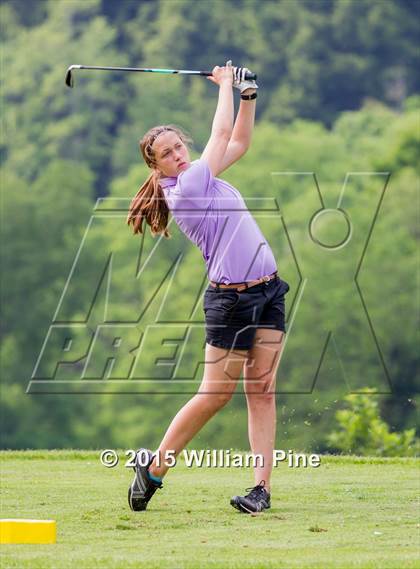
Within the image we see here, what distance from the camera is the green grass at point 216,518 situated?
6.92 metres

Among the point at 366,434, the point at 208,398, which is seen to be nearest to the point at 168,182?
the point at 208,398

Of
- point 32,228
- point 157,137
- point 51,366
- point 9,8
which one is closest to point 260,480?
point 157,137

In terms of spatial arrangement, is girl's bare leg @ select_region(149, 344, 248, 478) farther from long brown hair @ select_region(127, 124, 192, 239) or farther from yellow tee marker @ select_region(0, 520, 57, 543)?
yellow tee marker @ select_region(0, 520, 57, 543)

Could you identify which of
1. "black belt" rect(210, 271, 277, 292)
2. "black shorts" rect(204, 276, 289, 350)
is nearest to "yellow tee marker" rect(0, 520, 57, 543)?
"black shorts" rect(204, 276, 289, 350)

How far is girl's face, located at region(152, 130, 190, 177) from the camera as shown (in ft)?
27.4

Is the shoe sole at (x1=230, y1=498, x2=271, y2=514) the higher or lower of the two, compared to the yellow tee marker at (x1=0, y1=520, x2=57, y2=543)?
higher

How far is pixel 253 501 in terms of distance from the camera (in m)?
8.20

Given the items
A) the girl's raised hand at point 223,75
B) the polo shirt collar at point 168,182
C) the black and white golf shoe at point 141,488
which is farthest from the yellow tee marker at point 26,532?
the girl's raised hand at point 223,75

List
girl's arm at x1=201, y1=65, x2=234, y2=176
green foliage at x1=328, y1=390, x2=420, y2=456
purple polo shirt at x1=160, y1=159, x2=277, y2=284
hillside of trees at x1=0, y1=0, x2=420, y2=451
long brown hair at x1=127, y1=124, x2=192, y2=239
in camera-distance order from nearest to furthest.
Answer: purple polo shirt at x1=160, y1=159, x2=277, y2=284, girl's arm at x1=201, y1=65, x2=234, y2=176, long brown hair at x1=127, y1=124, x2=192, y2=239, green foliage at x1=328, y1=390, x2=420, y2=456, hillside of trees at x1=0, y1=0, x2=420, y2=451

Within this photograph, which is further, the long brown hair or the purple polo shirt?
the long brown hair

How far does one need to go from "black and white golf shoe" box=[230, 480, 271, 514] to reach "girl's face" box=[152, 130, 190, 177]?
165 centimetres

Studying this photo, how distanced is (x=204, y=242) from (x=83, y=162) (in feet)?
264

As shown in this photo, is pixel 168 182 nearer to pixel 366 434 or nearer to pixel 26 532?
pixel 26 532

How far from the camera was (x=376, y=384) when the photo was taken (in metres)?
48.5
